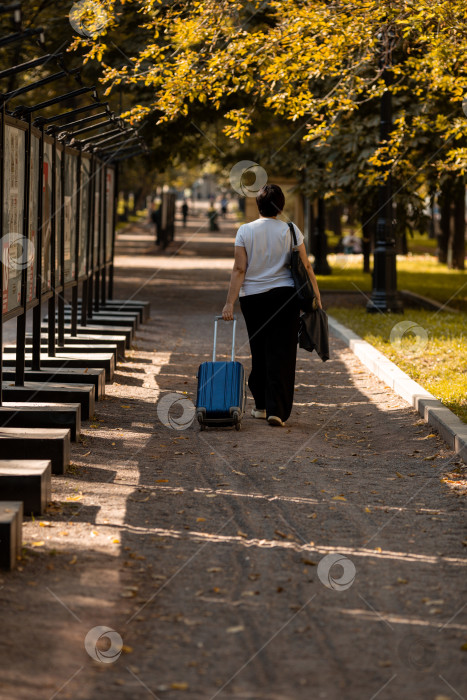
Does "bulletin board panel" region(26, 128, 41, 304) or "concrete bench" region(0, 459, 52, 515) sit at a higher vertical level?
"bulletin board panel" region(26, 128, 41, 304)

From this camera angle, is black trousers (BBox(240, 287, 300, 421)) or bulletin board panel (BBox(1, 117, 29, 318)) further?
black trousers (BBox(240, 287, 300, 421))

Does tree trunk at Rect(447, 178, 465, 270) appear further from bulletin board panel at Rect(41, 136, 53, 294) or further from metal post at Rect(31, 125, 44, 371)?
metal post at Rect(31, 125, 44, 371)

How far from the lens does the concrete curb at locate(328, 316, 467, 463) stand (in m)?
8.04

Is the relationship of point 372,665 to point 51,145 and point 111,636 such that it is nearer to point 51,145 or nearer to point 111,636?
point 111,636

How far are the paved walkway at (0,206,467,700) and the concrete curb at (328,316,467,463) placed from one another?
0.45ft

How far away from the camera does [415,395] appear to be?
9812mm

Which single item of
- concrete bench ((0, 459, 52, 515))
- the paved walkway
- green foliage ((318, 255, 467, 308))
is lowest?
the paved walkway

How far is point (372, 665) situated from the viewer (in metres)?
4.04

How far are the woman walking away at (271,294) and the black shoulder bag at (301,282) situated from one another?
0.04 meters

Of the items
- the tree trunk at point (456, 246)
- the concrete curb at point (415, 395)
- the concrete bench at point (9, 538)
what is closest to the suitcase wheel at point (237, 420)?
the concrete curb at point (415, 395)

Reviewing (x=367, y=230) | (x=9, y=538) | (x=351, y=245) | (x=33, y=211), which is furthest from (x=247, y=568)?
(x=351, y=245)

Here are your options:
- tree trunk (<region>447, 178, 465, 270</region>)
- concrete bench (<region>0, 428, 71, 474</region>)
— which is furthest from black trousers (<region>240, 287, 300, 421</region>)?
tree trunk (<region>447, 178, 465, 270</region>)

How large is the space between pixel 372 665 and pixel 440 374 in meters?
7.55

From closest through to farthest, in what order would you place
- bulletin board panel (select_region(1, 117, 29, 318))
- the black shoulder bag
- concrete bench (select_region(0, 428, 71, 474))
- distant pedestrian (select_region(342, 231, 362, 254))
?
concrete bench (select_region(0, 428, 71, 474)) < bulletin board panel (select_region(1, 117, 29, 318)) < the black shoulder bag < distant pedestrian (select_region(342, 231, 362, 254))
